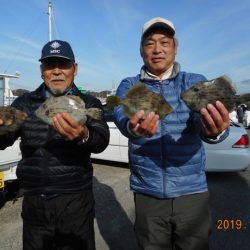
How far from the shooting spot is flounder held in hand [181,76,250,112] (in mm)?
2693

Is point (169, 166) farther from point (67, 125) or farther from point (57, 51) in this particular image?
point (57, 51)

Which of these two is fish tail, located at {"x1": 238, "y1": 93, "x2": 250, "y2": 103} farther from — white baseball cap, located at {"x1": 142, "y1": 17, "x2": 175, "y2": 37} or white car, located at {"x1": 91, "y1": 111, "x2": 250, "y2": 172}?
white car, located at {"x1": 91, "y1": 111, "x2": 250, "y2": 172}

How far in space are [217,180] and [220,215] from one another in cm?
280

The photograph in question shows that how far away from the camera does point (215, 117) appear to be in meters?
2.62

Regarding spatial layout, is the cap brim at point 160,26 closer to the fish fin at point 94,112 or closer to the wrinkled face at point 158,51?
the wrinkled face at point 158,51

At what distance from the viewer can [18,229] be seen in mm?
5754

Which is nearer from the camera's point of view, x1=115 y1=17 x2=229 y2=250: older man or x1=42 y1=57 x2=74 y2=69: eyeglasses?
x1=115 y1=17 x2=229 y2=250: older man

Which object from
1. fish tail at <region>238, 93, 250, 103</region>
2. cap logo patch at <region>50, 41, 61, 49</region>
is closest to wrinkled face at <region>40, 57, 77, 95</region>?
cap logo patch at <region>50, 41, 61, 49</region>

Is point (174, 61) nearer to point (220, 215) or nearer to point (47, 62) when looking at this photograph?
point (47, 62)

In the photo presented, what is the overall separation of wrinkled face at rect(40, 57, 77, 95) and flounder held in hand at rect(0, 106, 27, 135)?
1.41 ft

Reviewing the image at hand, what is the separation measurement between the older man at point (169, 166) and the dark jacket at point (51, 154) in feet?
1.14

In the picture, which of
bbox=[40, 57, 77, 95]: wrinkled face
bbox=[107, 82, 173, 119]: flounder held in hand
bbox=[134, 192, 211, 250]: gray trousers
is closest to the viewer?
bbox=[107, 82, 173, 119]: flounder held in hand

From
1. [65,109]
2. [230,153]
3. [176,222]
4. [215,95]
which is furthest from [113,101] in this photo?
[230,153]

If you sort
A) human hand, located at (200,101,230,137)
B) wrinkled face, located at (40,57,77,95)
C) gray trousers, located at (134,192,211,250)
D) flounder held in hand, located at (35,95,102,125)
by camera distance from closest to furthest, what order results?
1. human hand, located at (200,101,230,137)
2. flounder held in hand, located at (35,95,102,125)
3. gray trousers, located at (134,192,211,250)
4. wrinkled face, located at (40,57,77,95)
